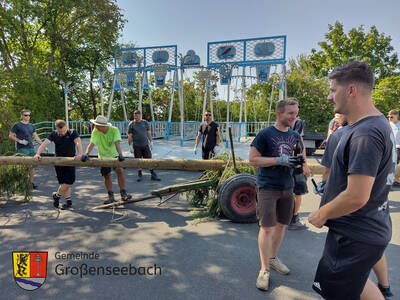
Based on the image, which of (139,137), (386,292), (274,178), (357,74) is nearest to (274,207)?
(274,178)

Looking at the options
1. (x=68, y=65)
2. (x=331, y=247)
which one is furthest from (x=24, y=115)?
(x=68, y=65)

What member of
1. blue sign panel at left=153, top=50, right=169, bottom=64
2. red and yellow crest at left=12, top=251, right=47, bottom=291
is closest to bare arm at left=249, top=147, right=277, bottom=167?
red and yellow crest at left=12, top=251, right=47, bottom=291

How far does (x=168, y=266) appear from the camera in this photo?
2.82m

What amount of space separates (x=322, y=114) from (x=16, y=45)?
2439 cm

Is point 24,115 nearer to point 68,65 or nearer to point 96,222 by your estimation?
point 96,222

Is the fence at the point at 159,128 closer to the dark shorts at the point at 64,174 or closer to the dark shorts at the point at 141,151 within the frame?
the dark shorts at the point at 141,151

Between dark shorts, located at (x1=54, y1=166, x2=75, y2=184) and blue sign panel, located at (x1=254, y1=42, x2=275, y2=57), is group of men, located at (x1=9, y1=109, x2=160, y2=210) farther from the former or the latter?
blue sign panel, located at (x1=254, y1=42, x2=275, y2=57)

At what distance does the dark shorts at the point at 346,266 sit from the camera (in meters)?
1.38

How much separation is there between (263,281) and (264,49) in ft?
42.5

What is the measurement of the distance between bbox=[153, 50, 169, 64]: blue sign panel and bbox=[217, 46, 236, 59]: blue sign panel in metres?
3.15

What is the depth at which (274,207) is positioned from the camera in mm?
2488

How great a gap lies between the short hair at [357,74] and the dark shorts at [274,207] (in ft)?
4.61

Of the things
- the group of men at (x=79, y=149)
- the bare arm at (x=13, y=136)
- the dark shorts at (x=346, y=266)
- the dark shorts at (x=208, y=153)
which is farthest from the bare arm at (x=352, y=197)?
the bare arm at (x=13, y=136)

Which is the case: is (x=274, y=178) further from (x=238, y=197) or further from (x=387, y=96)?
(x=387, y=96)
